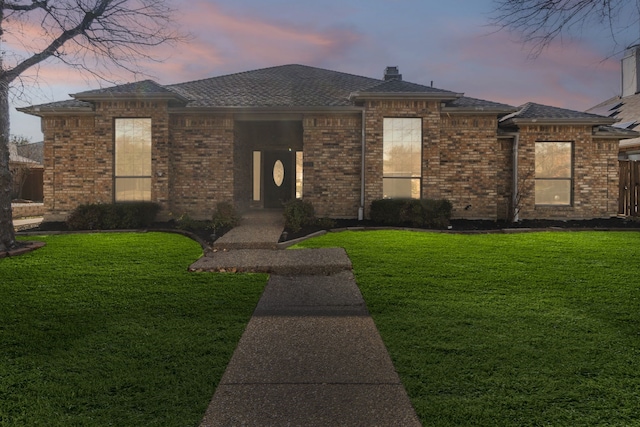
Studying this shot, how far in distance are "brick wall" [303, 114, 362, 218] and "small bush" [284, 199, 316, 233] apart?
52.8 inches

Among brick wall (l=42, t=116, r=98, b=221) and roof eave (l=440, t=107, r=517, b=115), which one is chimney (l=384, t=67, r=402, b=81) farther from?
brick wall (l=42, t=116, r=98, b=221)

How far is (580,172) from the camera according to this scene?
13195 millimetres

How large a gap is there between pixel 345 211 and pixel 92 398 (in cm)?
1040

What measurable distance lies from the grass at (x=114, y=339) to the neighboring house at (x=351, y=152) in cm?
593

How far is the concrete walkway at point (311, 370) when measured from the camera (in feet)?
8.16

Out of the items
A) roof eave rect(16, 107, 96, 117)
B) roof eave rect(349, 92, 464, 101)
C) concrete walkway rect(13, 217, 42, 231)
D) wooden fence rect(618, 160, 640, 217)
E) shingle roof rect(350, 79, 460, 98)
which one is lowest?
concrete walkway rect(13, 217, 42, 231)

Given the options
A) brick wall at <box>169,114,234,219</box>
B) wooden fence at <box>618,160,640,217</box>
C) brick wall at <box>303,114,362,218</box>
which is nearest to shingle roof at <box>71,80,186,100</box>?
brick wall at <box>169,114,234,219</box>

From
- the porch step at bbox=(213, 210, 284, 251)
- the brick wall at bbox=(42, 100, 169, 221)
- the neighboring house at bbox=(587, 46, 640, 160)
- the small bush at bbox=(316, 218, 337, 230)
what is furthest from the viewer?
the neighboring house at bbox=(587, 46, 640, 160)

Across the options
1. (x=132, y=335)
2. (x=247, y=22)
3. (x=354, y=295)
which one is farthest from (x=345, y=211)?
(x=132, y=335)

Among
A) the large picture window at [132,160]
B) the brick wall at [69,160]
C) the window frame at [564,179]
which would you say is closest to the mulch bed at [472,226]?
the window frame at [564,179]

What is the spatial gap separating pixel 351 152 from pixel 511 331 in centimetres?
935

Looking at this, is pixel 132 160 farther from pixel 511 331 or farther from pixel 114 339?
pixel 511 331

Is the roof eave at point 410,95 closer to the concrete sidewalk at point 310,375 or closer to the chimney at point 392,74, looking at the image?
the chimney at point 392,74

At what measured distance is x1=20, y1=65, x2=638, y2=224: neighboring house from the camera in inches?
486
